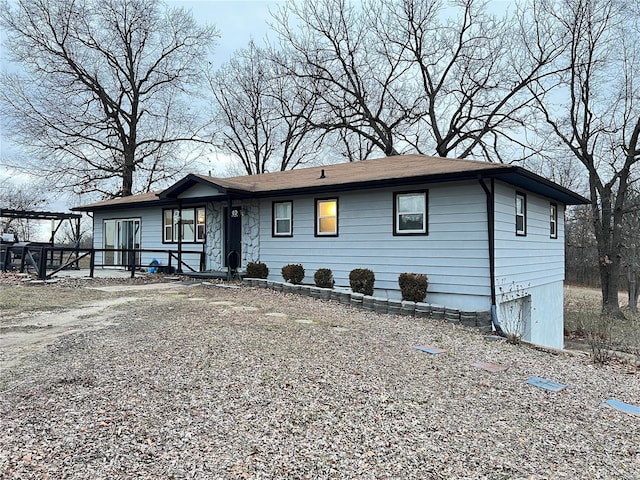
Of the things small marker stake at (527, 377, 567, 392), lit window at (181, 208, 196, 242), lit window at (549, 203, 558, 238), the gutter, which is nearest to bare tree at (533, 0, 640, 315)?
lit window at (549, 203, 558, 238)

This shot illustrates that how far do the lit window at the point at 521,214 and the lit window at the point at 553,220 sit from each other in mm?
2687

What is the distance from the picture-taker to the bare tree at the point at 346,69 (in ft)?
66.1

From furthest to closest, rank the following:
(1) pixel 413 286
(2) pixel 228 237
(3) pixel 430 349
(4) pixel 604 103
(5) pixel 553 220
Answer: (4) pixel 604 103 → (5) pixel 553 220 → (2) pixel 228 237 → (1) pixel 413 286 → (3) pixel 430 349

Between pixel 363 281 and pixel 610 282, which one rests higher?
pixel 363 281

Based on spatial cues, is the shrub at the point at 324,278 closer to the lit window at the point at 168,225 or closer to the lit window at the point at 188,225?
the lit window at the point at 188,225

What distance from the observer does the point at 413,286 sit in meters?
8.86

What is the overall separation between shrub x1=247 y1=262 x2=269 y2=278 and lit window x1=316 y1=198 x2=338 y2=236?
6.37 ft

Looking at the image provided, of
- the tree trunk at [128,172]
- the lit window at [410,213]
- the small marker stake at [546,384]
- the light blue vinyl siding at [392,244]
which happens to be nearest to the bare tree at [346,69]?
the tree trunk at [128,172]

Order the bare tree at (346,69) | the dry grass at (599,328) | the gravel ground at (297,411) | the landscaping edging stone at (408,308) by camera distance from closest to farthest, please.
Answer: the gravel ground at (297,411) < the dry grass at (599,328) < the landscaping edging stone at (408,308) < the bare tree at (346,69)

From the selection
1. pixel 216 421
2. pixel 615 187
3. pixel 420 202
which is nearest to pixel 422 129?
pixel 615 187

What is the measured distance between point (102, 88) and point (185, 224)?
496 inches

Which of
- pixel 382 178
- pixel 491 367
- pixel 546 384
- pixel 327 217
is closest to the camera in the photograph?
pixel 546 384

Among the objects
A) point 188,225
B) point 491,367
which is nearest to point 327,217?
point 188,225

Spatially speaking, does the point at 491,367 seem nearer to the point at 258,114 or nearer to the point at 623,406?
the point at 623,406
